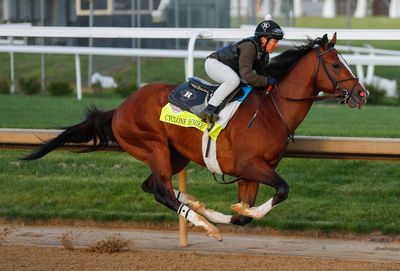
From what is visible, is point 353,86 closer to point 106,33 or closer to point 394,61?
point 106,33

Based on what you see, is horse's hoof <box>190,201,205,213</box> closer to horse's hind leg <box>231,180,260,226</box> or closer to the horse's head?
horse's hind leg <box>231,180,260,226</box>

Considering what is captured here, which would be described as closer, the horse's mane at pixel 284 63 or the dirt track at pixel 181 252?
the dirt track at pixel 181 252

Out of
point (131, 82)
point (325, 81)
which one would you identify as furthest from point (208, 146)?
point (131, 82)

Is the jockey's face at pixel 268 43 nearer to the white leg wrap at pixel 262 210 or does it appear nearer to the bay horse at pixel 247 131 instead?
the bay horse at pixel 247 131

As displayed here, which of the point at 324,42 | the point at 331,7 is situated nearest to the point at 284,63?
the point at 324,42

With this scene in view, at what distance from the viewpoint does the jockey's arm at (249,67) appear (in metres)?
7.55

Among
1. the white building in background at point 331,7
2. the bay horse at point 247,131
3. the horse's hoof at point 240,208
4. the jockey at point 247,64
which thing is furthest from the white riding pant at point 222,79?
the white building in background at point 331,7

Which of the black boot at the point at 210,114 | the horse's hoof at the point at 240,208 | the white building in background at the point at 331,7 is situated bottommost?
the white building in background at the point at 331,7

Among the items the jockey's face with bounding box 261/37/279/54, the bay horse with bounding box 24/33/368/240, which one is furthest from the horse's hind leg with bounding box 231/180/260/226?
the jockey's face with bounding box 261/37/279/54

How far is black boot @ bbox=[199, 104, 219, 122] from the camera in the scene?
754 centimetres

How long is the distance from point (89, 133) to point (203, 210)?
1157mm

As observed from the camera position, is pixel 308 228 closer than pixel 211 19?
Yes

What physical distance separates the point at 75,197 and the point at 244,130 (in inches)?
102

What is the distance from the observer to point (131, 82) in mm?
18469
